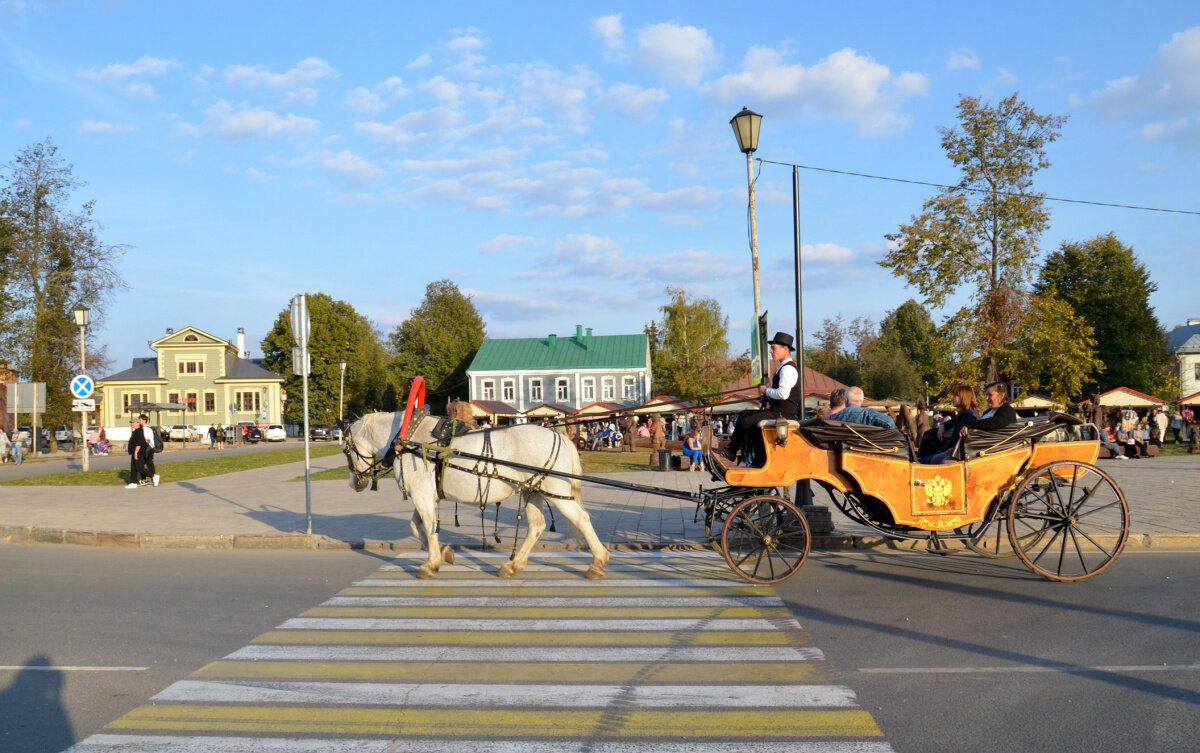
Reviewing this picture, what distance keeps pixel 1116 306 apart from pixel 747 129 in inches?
2241

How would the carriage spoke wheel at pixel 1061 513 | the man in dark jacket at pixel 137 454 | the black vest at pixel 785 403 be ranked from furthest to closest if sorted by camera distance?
the man in dark jacket at pixel 137 454, the black vest at pixel 785 403, the carriage spoke wheel at pixel 1061 513

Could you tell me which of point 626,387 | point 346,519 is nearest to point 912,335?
point 626,387

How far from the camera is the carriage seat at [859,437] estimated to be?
798 centimetres

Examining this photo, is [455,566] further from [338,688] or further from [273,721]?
[273,721]

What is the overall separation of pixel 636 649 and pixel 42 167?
49430mm

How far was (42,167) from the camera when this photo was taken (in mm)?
43875

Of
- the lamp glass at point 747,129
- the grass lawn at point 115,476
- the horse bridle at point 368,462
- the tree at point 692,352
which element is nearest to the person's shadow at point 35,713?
the horse bridle at point 368,462

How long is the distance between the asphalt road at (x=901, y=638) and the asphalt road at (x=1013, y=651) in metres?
0.02

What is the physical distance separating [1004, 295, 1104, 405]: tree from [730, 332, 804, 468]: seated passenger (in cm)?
2451

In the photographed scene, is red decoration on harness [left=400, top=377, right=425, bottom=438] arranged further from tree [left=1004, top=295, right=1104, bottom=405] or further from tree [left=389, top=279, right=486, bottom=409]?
tree [left=389, top=279, right=486, bottom=409]

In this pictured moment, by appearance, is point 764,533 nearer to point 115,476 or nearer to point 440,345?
point 115,476

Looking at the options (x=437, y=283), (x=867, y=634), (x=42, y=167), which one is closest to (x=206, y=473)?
(x=867, y=634)

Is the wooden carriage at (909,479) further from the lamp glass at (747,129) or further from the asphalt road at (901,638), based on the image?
the lamp glass at (747,129)

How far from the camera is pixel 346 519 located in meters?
13.3
